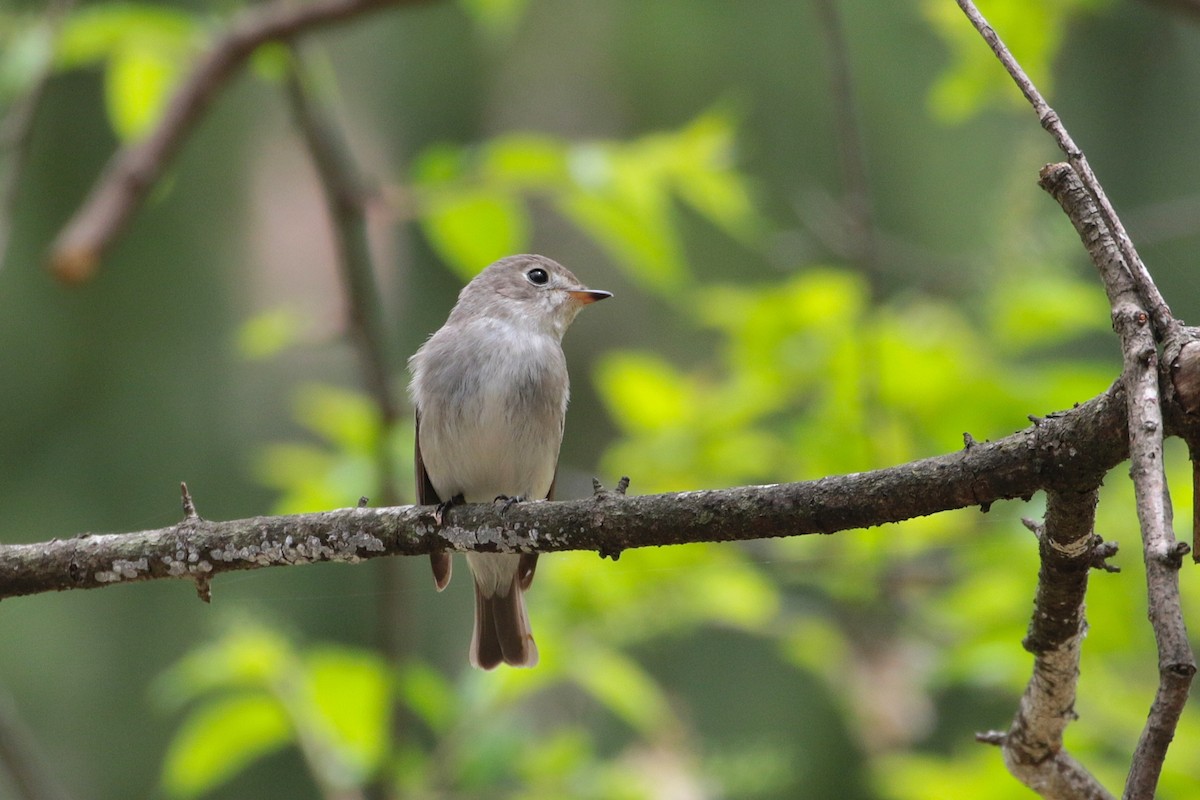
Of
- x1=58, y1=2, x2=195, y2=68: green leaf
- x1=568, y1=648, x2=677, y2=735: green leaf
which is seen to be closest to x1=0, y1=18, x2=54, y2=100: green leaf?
Answer: x1=58, y1=2, x2=195, y2=68: green leaf

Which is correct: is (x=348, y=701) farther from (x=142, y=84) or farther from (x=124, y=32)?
(x=124, y=32)

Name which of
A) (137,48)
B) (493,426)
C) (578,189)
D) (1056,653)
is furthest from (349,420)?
(1056,653)

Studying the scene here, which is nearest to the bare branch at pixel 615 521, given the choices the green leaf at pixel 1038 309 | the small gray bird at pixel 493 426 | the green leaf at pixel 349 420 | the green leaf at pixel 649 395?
the small gray bird at pixel 493 426

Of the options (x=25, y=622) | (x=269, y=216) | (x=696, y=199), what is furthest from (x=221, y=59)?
(x=25, y=622)

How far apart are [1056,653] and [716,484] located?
7.69ft

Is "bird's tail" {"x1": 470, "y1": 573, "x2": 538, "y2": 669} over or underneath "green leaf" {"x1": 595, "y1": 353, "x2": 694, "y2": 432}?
underneath

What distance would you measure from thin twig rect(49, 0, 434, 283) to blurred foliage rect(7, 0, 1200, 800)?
107mm

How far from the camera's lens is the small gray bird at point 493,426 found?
146 inches

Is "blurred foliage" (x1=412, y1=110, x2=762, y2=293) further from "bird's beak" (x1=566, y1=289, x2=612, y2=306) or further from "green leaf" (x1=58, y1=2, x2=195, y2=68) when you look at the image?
"green leaf" (x1=58, y1=2, x2=195, y2=68)

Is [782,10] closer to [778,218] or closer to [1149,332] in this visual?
[778,218]

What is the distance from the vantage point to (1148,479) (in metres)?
1.18

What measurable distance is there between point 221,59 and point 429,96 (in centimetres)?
318

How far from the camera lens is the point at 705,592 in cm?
408

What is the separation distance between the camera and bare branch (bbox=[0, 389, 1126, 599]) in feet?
5.18
